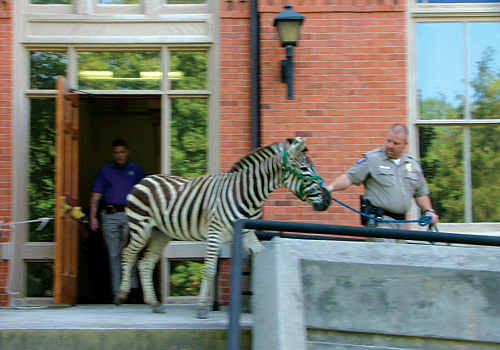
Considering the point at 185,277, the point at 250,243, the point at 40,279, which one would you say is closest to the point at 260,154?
the point at 250,243

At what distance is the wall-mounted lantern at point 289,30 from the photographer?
7062 mm

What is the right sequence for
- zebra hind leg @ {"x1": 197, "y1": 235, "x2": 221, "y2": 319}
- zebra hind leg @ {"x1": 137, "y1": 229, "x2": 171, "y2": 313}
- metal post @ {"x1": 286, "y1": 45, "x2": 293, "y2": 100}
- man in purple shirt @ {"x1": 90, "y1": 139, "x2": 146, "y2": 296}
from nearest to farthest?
zebra hind leg @ {"x1": 197, "y1": 235, "x2": 221, "y2": 319} < zebra hind leg @ {"x1": 137, "y1": 229, "x2": 171, "y2": 313} < metal post @ {"x1": 286, "y1": 45, "x2": 293, "y2": 100} < man in purple shirt @ {"x1": 90, "y1": 139, "x2": 146, "y2": 296}

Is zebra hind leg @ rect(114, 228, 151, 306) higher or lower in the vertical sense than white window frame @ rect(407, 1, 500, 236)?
lower

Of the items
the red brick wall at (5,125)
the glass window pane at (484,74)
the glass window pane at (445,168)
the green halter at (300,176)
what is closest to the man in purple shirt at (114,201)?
the red brick wall at (5,125)

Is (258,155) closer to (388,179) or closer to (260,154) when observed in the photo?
(260,154)

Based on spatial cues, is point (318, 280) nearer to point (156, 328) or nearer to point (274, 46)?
point (156, 328)

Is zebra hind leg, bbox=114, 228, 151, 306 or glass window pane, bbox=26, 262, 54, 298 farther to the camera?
glass window pane, bbox=26, 262, 54, 298

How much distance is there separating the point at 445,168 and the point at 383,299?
12.4ft

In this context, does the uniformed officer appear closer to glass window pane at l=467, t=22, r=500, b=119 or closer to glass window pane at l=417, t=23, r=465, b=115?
glass window pane at l=417, t=23, r=465, b=115

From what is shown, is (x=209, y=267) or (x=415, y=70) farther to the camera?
(x=415, y=70)

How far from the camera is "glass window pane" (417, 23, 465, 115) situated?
7.72 meters

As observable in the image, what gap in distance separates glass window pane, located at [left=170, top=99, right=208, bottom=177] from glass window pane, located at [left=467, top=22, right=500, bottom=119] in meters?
3.34

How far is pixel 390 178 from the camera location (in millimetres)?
6043

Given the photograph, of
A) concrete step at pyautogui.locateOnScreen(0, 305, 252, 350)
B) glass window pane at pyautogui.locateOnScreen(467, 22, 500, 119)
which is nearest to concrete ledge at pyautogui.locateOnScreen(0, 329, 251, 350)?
concrete step at pyautogui.locateOnScreen(0, 305, 252, 350)
